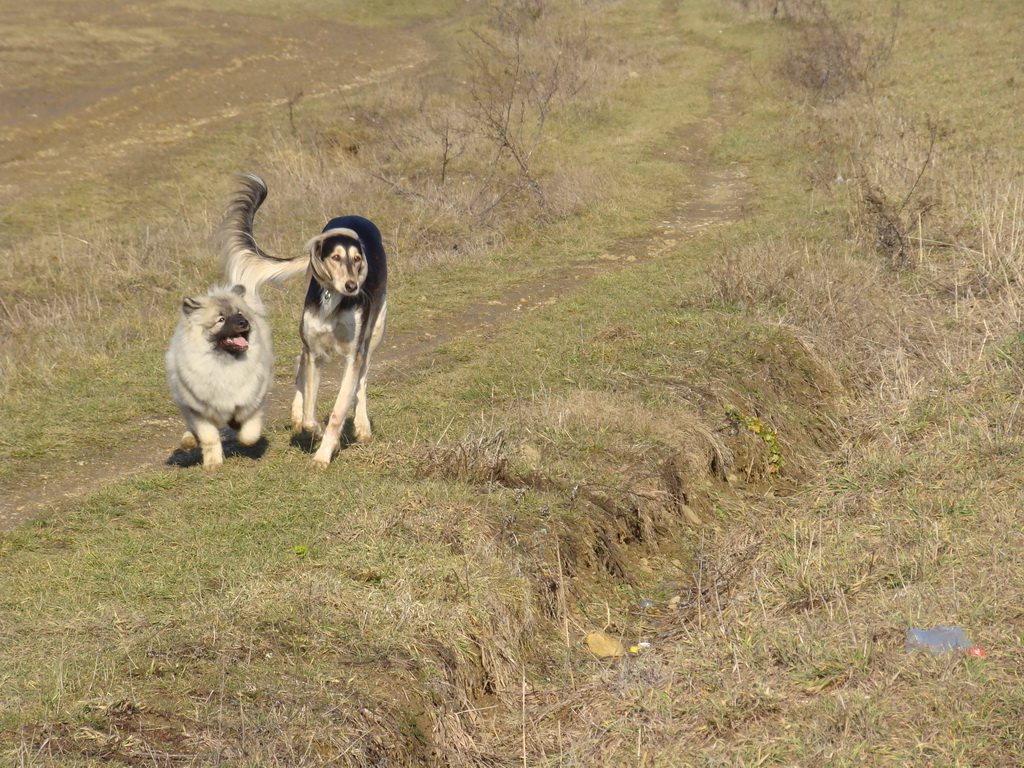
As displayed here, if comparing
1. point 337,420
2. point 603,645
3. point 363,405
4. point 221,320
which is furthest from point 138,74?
point 603,645

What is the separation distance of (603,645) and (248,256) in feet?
12.6

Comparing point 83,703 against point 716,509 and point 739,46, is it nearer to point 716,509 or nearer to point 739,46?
point 716,509

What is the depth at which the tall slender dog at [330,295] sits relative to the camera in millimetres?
6680

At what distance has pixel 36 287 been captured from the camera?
12.3 metres

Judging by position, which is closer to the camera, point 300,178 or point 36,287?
point 36,287

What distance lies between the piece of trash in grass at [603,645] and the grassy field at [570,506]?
0.07 m

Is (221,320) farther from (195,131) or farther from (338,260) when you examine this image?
(195,131)

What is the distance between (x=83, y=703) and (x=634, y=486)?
12.5ft

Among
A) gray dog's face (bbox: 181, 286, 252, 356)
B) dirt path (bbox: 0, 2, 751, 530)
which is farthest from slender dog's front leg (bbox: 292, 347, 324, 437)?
dirt path (bbox: 0, 2, 751, 530)

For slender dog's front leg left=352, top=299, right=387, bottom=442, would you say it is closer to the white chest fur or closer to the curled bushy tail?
the white chest fur

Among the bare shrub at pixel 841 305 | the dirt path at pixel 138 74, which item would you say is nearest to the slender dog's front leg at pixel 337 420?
the bare shrub at pixel 841 305

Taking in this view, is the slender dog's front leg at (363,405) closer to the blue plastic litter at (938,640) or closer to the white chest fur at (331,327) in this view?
the white chest fur at (331,327)

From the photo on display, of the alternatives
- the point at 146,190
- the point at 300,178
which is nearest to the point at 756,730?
the point at 300,178

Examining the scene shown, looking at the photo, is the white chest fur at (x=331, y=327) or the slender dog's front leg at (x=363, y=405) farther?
the slender dog's front leg at (x=363, y=405)
